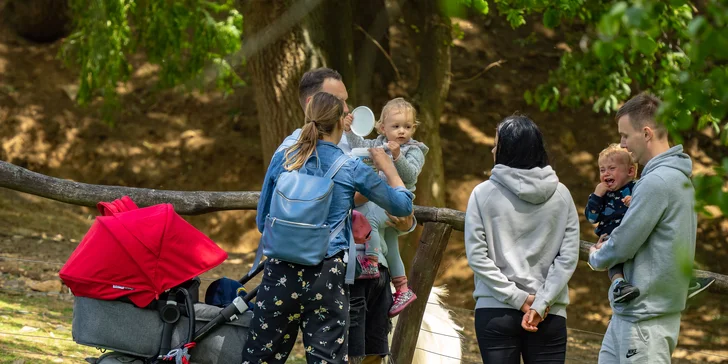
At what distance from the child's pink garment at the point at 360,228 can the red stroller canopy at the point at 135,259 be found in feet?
1.93

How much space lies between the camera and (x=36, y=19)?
1331cm

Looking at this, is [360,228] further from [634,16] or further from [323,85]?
[634,16]

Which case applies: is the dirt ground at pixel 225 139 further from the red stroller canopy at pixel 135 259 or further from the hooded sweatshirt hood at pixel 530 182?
the hooded sweatshirt hood at pixel 530 182

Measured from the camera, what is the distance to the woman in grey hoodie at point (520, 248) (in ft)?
10.4

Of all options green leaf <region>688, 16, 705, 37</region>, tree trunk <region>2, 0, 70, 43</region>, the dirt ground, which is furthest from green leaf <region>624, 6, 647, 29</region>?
tree trunk <region>2, 0, 70, 43</region>

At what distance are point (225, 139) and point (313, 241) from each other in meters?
9.50

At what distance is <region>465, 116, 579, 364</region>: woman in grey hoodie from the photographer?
3180 mm

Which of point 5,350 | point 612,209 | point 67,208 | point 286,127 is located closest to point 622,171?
point 612,209

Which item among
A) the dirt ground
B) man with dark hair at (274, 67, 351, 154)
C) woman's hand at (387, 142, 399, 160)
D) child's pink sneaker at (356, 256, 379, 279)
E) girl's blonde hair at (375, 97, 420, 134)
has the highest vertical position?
the dirt ground

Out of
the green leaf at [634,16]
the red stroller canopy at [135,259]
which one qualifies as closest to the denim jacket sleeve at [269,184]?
the red stroller canopy at [135,259]

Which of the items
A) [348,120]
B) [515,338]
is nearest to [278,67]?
[348,120]

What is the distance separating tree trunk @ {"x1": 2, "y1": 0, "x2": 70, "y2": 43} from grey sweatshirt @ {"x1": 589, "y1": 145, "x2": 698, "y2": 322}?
12.3 m

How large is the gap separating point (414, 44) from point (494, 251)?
7044mm

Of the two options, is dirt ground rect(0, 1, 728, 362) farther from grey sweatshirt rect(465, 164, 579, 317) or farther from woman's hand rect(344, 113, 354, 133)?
grey sweatshirt rect(465, 164, 579, 317)
